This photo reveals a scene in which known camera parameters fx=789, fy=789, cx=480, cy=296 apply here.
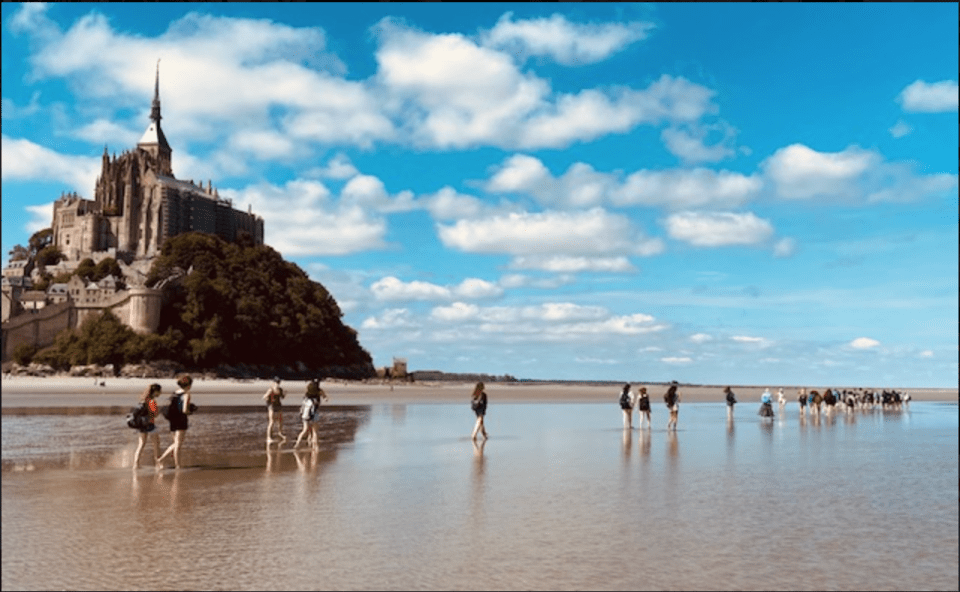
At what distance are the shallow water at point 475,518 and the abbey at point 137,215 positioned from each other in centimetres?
11497

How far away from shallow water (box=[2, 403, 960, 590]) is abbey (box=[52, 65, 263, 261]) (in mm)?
114969

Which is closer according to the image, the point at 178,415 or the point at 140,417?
the point at 140,417

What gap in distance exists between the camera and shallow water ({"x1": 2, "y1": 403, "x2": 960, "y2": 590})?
7992mm

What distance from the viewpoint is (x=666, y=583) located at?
778 centimetres

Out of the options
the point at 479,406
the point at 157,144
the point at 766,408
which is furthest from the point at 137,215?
the point at 479,406

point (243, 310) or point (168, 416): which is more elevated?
point (243, 310)

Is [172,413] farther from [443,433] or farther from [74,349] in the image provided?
[74,349]

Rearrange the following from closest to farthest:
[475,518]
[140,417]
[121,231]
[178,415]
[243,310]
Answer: [475,518] → [140,417] → [178,415] → [243,310] → [121,231]

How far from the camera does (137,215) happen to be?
13112 cm

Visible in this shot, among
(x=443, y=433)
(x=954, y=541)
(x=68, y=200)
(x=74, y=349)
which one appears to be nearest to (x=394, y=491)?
(x=954, y=541)

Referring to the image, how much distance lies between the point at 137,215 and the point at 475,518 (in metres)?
134

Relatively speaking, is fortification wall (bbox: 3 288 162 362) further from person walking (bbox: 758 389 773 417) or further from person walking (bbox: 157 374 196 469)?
person walking (bbox: 157 374 196 469)

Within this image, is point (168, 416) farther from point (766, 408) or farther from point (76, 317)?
point (76, 317)

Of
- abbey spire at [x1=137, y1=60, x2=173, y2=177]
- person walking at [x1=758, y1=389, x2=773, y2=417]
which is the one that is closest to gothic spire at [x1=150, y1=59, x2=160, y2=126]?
abbey spire at [x1=137, y1=60, x2=173, y2=177]
